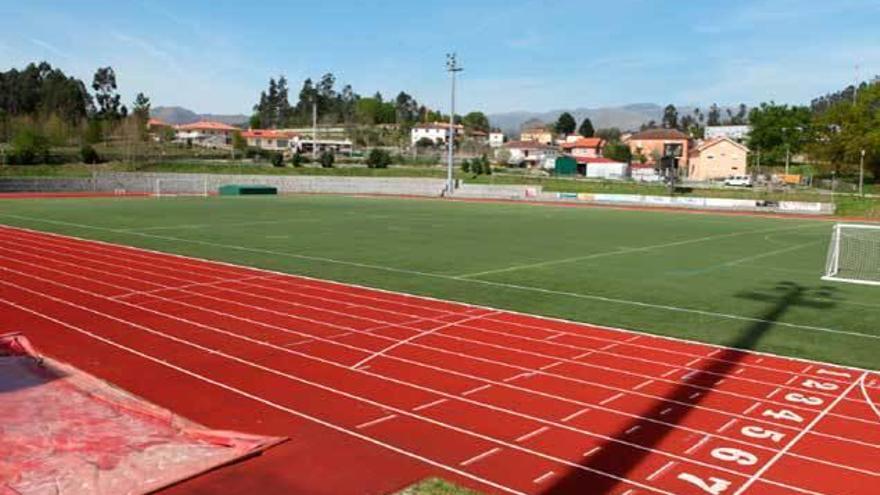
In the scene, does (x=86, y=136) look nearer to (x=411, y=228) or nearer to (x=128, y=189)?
(x=128, y=189)

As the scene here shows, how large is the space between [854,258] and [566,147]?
134768mm

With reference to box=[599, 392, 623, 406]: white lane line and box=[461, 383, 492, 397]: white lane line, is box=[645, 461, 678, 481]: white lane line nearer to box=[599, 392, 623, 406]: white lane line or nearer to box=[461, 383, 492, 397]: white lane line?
box=[599, 392, 623, 406]: white lane line

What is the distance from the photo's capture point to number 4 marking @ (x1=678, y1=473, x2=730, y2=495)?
5.75m

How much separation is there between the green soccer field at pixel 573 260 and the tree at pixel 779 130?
5816cm

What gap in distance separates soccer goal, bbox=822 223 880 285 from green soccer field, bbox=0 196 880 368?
1.81 ft

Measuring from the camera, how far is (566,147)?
154750 millimetres

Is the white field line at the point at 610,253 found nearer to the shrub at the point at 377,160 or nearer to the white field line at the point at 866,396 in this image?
the white field line at the point at 866,396

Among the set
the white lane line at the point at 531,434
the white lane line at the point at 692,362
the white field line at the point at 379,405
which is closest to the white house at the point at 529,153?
the white lane line at the point at 692,362

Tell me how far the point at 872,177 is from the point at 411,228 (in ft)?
193

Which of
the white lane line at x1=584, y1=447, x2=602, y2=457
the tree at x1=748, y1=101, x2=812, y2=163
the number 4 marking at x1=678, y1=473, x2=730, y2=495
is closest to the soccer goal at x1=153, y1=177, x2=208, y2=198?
the white lane line at x1=584, y1=447, x2=602, y2=457

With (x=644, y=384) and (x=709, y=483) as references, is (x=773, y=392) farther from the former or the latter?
(x=709, y=483)

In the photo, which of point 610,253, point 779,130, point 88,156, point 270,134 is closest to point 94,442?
point 610,253

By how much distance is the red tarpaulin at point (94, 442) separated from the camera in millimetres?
5520

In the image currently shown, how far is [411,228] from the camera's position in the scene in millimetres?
30234
